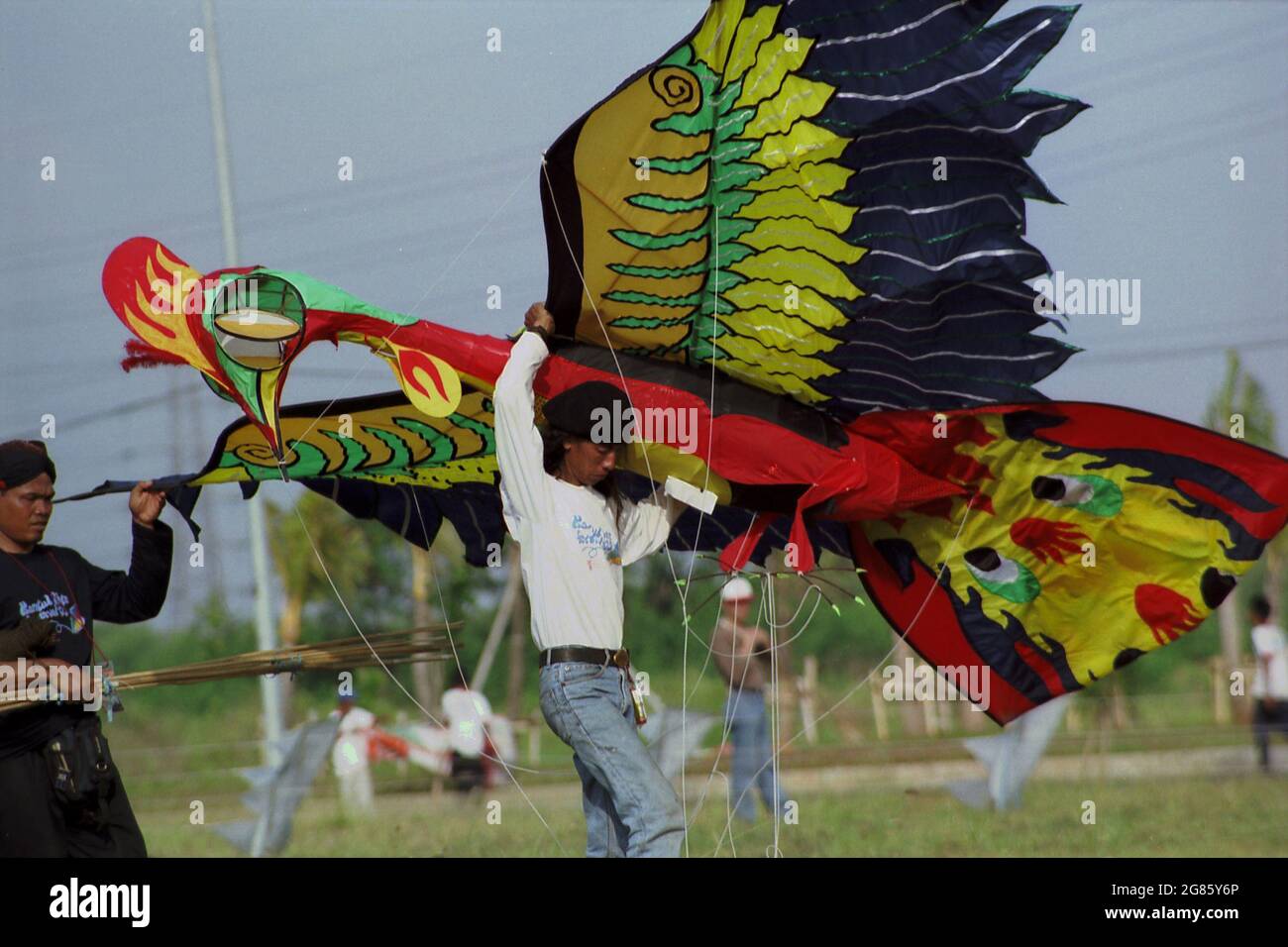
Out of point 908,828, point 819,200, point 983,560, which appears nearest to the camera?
point 819,200

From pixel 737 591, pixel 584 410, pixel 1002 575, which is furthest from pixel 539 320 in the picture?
pixel 737 591

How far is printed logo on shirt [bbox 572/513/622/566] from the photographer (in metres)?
4.76

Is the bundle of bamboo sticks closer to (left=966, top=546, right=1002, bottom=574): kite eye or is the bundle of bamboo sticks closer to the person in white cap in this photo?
(left=966, top=546, right=1002, bottom=574): kite eye

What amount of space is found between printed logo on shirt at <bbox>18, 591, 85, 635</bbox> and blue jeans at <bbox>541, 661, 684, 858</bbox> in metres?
1.73

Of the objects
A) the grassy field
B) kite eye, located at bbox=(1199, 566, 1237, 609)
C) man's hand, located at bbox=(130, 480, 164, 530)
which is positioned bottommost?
the grassy field

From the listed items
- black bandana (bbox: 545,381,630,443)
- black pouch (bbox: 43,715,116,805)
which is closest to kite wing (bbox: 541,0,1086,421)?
Answer: black bandana (bbox: 545,381,630,443)

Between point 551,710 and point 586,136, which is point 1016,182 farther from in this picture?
point 551,710

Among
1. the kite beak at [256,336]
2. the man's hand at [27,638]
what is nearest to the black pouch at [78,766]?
the man's hand at [27,638]

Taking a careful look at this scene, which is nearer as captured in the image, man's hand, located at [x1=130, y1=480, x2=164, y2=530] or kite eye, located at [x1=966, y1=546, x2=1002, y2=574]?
man's hand, located at [x1=130, y1=480, x2=164, y2=530]

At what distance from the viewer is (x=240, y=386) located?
5242 mm

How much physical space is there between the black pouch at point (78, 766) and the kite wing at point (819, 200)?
2200mm

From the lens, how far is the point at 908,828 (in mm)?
8312

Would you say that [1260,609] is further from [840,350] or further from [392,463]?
[392,463]

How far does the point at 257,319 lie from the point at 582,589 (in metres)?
1.50
